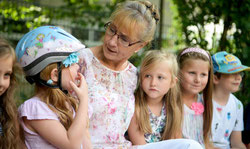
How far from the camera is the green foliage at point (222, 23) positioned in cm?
436

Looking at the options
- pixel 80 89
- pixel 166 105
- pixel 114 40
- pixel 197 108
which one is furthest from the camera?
pixel 197 108

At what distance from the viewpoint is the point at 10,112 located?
229 cm

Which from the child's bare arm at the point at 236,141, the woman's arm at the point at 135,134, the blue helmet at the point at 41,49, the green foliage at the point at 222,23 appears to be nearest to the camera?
the blue helmet at the point at 41,49

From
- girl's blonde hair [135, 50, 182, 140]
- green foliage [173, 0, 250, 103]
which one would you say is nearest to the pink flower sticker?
girl's blonde hair [135, 50, 182, 140]

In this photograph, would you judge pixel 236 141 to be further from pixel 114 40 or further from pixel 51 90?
pixel 51 90

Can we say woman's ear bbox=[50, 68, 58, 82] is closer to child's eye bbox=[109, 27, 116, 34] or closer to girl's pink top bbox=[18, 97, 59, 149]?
girl's pink top bbox=[18, 97, 59, 149]

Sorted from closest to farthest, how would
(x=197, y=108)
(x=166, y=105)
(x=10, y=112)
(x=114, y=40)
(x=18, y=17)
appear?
(x=10, y=112) < (x=114, y=40) < (x=166, y=105) < (x=197, y=108) < (x=18, y=17)

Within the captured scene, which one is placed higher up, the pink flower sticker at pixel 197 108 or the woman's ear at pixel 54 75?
the woman's ear at pixel 54 75

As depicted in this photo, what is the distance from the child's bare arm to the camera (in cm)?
378

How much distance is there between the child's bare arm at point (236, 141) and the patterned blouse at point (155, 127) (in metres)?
1.09

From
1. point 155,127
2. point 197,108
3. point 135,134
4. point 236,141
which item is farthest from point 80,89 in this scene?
point 236,141

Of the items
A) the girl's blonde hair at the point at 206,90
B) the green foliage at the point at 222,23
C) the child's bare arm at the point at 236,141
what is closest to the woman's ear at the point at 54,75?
the girl's blonde hair at the point at 206,90

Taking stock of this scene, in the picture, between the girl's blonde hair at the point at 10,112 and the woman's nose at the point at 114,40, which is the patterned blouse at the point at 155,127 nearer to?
the woman's nose at the point at 114,40

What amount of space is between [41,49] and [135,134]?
4.19 ft
